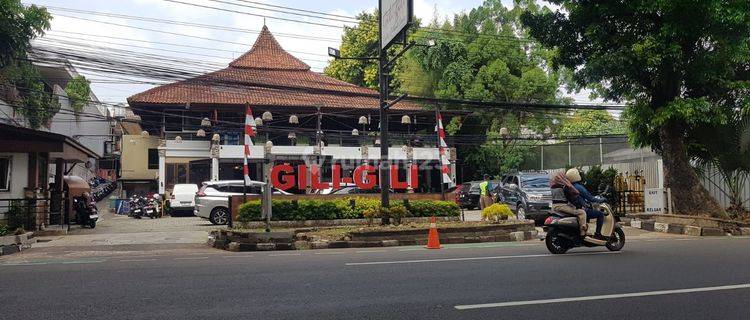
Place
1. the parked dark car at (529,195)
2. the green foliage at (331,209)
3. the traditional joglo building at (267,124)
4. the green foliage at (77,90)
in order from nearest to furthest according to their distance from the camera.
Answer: the green foliage at (331,209)
the parked dark car at (529,195)
the traditional joglo building at (267,124)
the green foliage at (77,90)

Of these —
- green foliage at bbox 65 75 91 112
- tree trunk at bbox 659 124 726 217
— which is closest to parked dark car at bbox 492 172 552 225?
tree trunk at bbox 659 124 726 217

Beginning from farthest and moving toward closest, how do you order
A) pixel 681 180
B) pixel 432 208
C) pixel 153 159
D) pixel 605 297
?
pixel 153 159
pixel 432 208
pixel 681 180
pixel 605 297

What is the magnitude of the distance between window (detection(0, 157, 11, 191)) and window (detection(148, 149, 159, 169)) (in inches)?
870

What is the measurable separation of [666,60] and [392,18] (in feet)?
24.3

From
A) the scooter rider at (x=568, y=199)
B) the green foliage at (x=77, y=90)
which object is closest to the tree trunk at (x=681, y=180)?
the scooter rider at (x=568, y=199)

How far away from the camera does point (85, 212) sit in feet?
63.8

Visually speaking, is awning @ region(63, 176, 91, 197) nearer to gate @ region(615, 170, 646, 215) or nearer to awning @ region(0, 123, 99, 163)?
awning @ region(0, 123, 99, 163)

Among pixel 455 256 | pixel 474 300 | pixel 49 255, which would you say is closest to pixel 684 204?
pixel 455 256

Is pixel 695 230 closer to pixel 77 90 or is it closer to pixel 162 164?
pixel 162 164

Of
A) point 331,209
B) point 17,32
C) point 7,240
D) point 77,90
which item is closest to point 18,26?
point 17,32

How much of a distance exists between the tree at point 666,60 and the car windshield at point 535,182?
317 cm

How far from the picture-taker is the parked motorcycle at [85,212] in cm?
1944

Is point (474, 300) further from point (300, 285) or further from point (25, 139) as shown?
point (25, 139)

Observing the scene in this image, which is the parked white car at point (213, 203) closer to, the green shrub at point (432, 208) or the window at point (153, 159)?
the green shrub at point (432, 208)
